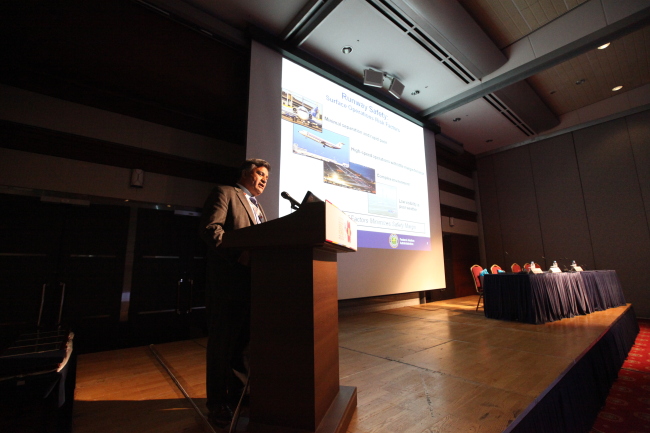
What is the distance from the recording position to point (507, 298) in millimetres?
3879

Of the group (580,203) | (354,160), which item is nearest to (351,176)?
(354,160)

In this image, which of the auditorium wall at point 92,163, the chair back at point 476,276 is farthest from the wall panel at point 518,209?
the auditorium wall at point 92,163

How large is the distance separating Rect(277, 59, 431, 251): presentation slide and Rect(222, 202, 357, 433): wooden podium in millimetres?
2371

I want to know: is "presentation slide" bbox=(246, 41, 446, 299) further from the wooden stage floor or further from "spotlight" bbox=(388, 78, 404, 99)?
the wooden stage floor

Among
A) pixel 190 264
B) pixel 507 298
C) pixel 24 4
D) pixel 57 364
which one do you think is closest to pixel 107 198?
pixel 190 264

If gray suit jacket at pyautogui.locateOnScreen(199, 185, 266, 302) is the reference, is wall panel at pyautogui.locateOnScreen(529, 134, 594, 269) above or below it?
above

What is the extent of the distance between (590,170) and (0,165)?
366 inches

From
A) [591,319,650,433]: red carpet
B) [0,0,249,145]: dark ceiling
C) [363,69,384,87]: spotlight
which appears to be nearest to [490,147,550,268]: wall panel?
[591,319,650,433]: red carpet

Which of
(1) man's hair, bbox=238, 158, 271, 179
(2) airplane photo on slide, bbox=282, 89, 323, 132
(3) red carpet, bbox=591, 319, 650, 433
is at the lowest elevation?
(3) red carpet, bbox=591, 319, 650, 433

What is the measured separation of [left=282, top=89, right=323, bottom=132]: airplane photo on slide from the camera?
362 centimetres

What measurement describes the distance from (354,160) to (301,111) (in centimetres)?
100

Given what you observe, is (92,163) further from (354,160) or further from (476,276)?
(476,276)

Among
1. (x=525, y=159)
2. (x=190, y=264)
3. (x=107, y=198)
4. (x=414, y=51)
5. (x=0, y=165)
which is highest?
(x=414, y=51)

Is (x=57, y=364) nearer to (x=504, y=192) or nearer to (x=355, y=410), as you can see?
(x=355, y=410)
